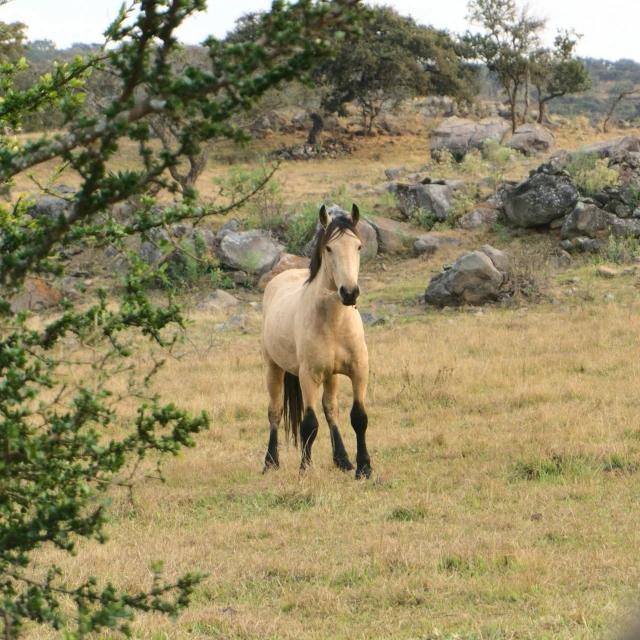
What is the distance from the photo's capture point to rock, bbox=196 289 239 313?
16.3 metres

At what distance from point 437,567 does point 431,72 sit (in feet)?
114

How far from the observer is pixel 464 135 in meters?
32.5

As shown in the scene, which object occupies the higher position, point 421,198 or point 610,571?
point 421,198

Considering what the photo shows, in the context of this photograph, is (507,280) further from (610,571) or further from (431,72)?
(431,72)

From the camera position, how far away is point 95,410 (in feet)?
8.55

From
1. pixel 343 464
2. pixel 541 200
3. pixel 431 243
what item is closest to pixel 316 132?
pixel 431 243

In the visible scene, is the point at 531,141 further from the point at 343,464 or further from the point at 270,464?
the point at 343,464

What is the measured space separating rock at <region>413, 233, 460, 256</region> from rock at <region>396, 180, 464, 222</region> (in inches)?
62.2

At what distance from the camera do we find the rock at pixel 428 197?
20547mm

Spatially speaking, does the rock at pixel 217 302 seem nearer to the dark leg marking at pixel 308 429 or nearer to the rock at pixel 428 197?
the rock at pixel 428 197

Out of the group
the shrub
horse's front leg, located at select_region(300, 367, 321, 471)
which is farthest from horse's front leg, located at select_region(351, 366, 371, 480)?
the shrub

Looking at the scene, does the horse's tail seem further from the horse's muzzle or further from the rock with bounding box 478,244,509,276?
the rock with bounding box 478,244,509,276

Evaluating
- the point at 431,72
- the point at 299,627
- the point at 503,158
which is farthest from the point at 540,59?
the point at 299,627

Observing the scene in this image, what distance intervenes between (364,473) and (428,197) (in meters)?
14.7
